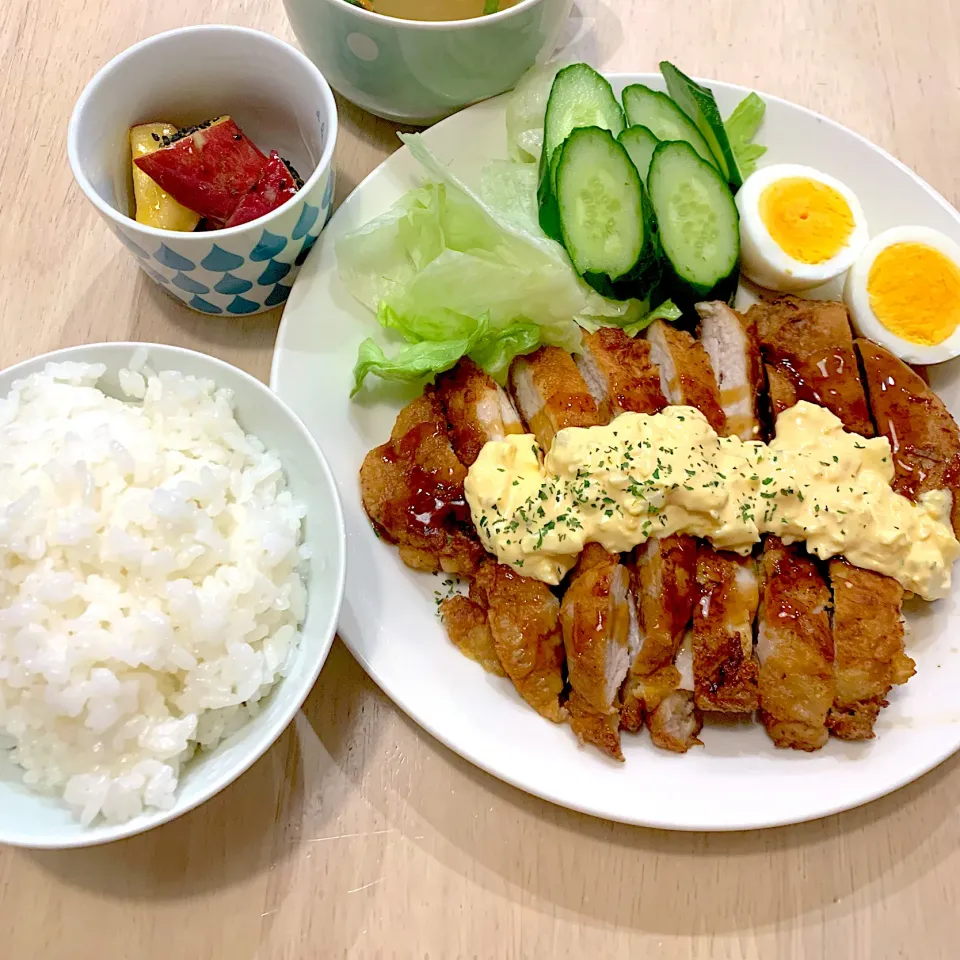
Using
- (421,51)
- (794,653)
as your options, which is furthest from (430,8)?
(794,653)

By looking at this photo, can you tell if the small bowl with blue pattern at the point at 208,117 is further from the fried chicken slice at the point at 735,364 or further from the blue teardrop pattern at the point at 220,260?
the fried chicken slice at the point at 735,364

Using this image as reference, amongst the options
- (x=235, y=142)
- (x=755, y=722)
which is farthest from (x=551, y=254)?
(x=755, y=722)

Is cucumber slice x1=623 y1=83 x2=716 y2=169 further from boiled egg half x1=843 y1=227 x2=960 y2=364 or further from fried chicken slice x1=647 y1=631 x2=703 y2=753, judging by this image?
fried chicken slice x1=647 y1=631 x2=703 y2=753

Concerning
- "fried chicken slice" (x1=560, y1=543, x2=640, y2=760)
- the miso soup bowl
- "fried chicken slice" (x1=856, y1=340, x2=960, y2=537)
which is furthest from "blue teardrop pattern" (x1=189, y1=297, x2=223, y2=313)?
"fried chicken slice" (x1=856, y1=340, x2=960, y2=537)

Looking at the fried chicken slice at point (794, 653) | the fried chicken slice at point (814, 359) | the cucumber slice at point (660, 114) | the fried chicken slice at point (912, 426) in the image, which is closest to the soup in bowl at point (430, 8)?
the cucumber slice at point (660, 114)

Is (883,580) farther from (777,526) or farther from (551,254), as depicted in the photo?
(551,254)

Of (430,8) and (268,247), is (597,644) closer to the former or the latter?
(268,247)
